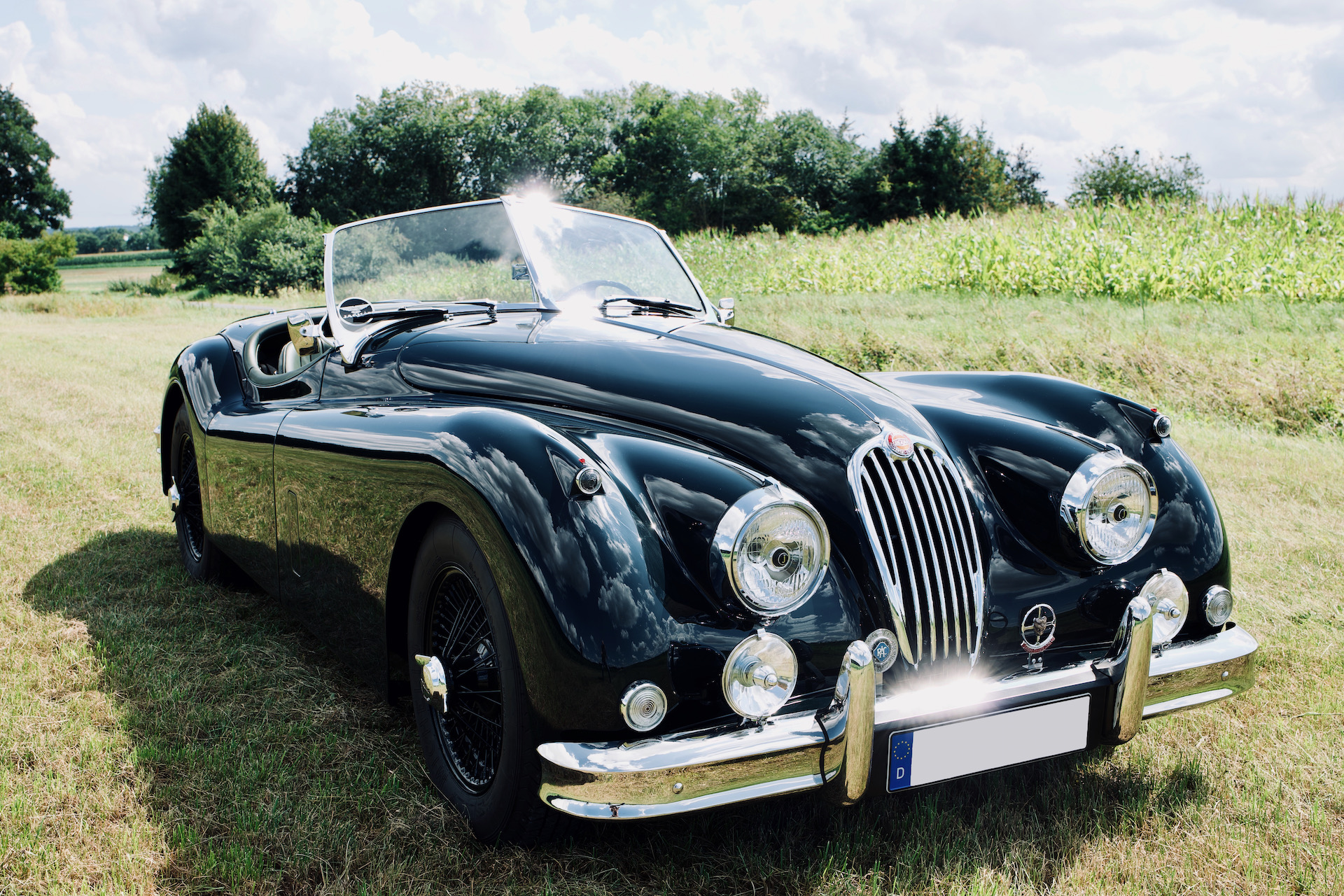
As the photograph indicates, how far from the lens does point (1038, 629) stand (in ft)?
A: 7.27

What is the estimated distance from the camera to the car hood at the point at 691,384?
225cm

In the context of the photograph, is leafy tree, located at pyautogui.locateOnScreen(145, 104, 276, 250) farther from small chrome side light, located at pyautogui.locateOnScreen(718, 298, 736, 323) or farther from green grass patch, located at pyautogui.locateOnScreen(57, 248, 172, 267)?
small chrome side light, located at pyautogui.locateOnScreen(718, 298, 736, 323)

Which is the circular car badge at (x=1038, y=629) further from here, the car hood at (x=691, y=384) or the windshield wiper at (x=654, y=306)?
the windshield wiper at (x=654, y=306)

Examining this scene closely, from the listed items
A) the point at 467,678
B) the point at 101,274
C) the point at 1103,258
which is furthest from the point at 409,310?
the point at 101,274

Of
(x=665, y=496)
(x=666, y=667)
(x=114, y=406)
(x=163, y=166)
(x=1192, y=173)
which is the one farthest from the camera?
(x=163, y=166)

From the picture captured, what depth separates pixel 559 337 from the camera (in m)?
2.81

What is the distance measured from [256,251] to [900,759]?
36770 mm

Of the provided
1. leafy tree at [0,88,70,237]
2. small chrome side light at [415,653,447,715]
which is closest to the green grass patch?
leafy tree at [0,88,70,237]

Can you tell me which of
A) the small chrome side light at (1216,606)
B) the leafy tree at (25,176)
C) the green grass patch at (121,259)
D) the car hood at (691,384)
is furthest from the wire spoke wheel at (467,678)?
the leafy tree at (25,176)

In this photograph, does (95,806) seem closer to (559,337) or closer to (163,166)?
(559,337)

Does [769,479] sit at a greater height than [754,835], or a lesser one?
greater

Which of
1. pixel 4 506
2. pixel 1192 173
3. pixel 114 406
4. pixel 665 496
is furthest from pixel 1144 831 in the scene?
pixel 1192 173

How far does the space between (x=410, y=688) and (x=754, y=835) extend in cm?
102

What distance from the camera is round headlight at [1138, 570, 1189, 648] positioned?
2271 mm
